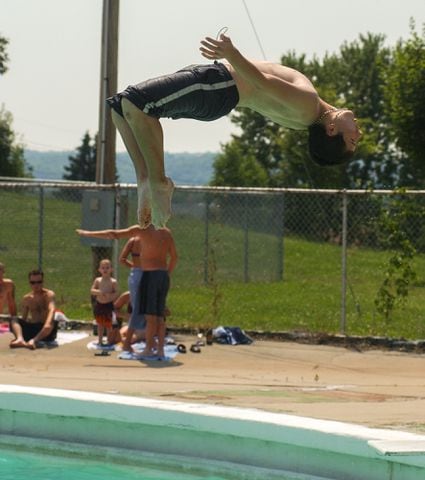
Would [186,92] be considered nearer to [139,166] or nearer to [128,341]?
[139,166]

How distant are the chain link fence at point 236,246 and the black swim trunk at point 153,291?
188 cm

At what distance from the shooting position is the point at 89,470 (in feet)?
28.4

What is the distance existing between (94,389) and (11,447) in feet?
6.00

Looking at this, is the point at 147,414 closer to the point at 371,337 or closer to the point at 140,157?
the point at 140,157

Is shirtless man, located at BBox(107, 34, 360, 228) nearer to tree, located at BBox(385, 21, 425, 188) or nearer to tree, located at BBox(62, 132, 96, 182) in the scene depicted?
tree, located at BBox(385, 21, 425, 188)

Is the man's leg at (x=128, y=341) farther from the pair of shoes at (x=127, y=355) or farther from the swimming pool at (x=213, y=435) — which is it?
the swimming pool at (x=213, y=435)

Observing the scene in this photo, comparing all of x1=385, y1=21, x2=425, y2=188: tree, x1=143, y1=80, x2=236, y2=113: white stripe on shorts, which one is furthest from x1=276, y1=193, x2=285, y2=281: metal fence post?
x1=143, y1=80, x2=236, y2=113: white stripe on shorts

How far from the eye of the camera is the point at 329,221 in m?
22.8

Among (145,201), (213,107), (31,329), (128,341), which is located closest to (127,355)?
(128,341)

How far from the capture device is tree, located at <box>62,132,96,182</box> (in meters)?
80.9

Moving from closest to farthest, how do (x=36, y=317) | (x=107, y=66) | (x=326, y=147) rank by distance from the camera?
(x=326, y=147) → (x=36, y=317) → (x=107, y=66)

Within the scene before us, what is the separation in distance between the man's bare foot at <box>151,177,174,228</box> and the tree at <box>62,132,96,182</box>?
71.9 metres

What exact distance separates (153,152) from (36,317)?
8.05 meters

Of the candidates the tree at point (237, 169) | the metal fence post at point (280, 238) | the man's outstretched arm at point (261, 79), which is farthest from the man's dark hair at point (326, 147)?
the tree at point (237, 169)
